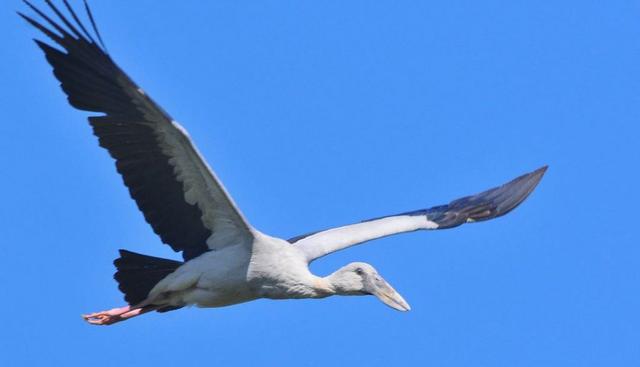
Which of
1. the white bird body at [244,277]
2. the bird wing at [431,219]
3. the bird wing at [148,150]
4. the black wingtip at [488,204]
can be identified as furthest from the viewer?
the black wingtip at [488,204]

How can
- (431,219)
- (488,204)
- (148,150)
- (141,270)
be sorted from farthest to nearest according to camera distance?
1. (488,204)
2. (431,219)
3. (141,270)
4. (148,150)

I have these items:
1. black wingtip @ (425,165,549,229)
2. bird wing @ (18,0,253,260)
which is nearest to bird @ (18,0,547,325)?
bird wing @ (18,0,253,260)

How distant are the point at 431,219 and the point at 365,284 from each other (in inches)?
69.5

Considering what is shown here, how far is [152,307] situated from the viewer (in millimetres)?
13859

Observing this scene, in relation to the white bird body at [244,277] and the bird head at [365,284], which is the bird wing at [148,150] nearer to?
the white bird body at [244,277]

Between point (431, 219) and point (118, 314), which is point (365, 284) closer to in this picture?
point (431, 219)

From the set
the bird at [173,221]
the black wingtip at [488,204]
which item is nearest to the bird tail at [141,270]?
the bird at [173,221]

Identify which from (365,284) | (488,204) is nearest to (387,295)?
(365,284)

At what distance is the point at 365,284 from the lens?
13781 mm

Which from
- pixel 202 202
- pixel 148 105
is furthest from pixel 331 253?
pixel 148 105

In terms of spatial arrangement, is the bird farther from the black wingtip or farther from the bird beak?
the black wingtip

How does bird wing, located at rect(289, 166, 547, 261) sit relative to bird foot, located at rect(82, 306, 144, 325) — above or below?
above

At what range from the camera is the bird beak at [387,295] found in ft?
45.1

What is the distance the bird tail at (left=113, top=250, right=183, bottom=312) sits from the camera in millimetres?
13719
